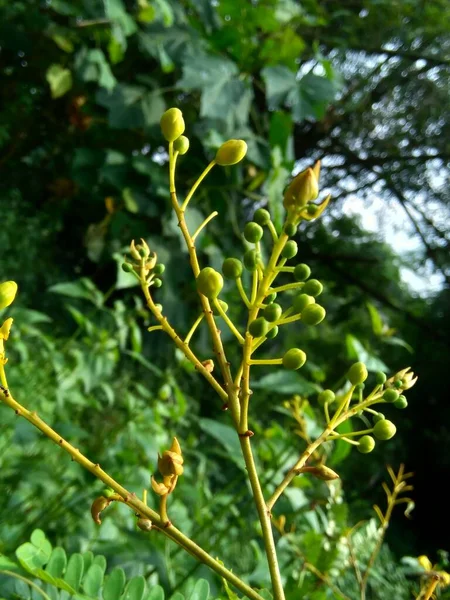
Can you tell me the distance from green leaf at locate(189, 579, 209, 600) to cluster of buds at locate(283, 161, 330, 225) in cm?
13

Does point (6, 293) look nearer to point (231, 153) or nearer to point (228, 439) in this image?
point (231, 153)

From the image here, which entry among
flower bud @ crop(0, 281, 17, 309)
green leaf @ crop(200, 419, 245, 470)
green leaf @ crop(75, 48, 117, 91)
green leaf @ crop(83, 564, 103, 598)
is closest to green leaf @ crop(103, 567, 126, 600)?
green leaf @ crop(83, 564, 103, 598)

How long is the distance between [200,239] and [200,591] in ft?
2.66

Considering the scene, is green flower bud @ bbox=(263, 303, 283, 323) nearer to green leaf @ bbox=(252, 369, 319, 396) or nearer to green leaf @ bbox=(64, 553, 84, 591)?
green leaf @ bbox=(64, 553, 84, 591)

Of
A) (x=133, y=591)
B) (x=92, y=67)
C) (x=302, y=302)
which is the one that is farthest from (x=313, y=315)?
(x=92, y=67)

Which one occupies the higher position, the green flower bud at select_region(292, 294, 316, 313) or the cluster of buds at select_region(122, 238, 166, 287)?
the cluster of buds at select_region(122, 238, 166, 287)

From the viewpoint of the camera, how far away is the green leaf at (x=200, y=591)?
0.19 meters

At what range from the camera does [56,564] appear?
21 cm

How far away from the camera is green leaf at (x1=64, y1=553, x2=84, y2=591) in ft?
0.67

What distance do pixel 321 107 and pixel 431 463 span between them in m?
1.11

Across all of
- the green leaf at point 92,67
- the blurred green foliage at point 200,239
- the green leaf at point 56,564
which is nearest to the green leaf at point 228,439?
the blurred green foliage at point 200,239

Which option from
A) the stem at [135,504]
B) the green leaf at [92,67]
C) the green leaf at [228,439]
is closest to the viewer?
the stem at [135,504]

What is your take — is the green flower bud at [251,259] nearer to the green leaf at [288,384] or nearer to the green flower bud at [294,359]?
the green flower bud at [294,359]

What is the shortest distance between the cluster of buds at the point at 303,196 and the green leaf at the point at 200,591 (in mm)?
126
